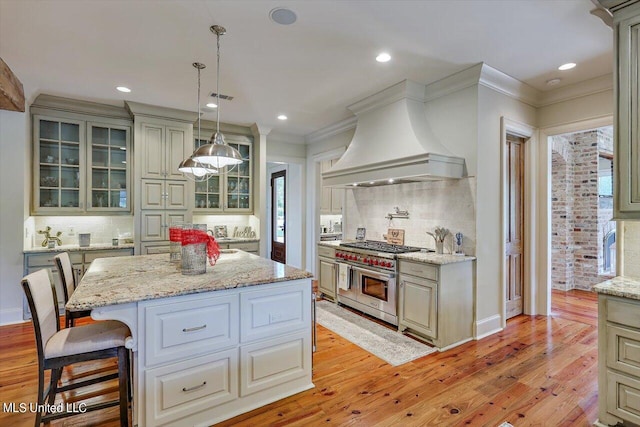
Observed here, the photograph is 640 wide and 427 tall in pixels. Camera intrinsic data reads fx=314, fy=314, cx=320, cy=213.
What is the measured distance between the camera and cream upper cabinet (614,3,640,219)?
199cm

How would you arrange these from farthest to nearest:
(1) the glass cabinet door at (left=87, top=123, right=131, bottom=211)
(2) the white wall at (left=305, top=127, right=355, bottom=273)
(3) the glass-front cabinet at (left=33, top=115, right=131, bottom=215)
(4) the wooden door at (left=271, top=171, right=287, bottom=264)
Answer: (4) the wooden door at (left=271, top=171, right=287, bottom=264) → (2) the white wall at (left=305, top=127, right=355, bottom=273) → (1) the glass cabinet door at (left=87, top=123, right=131, bottom=211) → (3) the glass-front cabinet at (left=33, top=115, right=131, bottom=215)

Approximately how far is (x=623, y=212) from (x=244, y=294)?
257cm

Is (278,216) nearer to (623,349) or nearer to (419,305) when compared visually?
(419,305)

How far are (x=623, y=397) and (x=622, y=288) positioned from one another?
68cm

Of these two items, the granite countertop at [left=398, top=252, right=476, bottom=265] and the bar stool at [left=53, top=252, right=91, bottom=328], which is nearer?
the bar stool at [left=53, top=252, right=91, bottom=328]

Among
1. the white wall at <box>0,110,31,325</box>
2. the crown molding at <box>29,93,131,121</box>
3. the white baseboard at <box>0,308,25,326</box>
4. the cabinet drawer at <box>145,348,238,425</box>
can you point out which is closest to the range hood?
the cabinet drawer at <box>145,348,238,425</box>

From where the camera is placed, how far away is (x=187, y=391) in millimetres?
1993

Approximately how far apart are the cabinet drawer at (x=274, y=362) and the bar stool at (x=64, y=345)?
2.34 feet

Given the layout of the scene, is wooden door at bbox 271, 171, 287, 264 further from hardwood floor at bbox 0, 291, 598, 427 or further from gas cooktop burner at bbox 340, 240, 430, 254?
hardwood floor at bbox 0, 291, 598, 427

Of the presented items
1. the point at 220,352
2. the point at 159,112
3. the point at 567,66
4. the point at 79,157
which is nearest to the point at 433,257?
the point at 220,352

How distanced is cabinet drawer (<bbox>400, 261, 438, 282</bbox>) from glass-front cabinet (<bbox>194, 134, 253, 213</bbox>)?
3.28m

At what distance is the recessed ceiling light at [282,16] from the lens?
7.80ft

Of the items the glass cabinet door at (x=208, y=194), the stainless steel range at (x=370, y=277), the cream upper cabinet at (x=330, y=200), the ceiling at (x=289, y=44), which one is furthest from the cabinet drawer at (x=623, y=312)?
the glass cabinet door at (x=208, y=194)

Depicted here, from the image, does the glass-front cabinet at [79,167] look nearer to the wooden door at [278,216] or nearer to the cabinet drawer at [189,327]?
the wooden door at [278,216]
